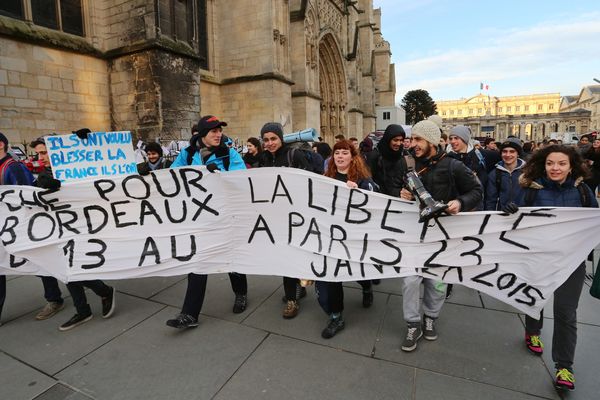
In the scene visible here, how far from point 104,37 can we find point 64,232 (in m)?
8.67

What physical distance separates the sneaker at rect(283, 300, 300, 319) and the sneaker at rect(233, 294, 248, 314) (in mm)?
481

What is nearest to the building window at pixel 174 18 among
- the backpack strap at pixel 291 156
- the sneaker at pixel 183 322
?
the backpack strap at pixel 291 156

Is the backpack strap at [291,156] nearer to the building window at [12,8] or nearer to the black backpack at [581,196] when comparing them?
the black backpack at [581,196]

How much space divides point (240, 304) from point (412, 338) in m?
1.84

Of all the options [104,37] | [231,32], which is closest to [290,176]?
[104,37]

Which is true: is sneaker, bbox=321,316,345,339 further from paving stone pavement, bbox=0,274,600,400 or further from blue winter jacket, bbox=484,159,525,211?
blue winter jacket, bbox=484,159,525,211

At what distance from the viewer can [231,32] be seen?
1475 centimetres

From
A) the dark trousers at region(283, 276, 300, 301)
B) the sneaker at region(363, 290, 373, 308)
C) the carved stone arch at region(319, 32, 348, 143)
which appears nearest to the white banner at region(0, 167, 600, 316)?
the dark trousers at region(283, 276, 300, 301)

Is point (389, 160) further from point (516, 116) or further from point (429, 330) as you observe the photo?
point (516, 116)

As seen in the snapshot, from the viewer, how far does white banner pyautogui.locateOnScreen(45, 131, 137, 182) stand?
3707 millimetres

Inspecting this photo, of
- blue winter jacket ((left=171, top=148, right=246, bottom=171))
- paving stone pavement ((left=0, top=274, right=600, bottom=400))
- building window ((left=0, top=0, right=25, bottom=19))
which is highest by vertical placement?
building window ((left=0, top=0, right=25, bottom=19))

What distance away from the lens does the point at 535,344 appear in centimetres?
289

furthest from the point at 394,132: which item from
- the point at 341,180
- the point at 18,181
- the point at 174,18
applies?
the point at 174,18

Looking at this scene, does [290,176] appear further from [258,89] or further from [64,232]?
[258,89]
